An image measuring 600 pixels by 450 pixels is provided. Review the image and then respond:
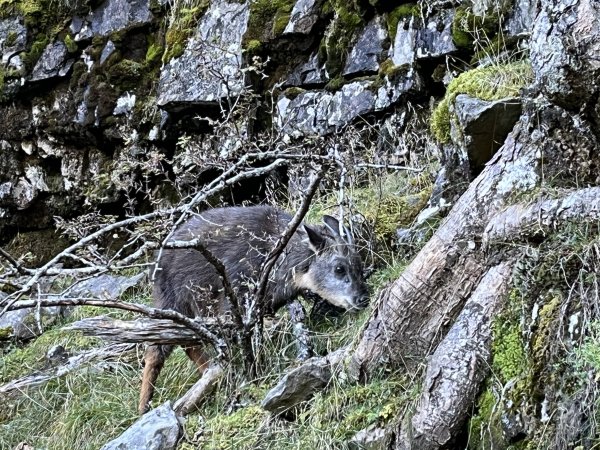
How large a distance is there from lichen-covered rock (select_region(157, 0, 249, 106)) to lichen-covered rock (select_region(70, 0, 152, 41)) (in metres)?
0.90

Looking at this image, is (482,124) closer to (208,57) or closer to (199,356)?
(199,356)

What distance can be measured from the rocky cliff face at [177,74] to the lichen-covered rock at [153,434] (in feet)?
8.36

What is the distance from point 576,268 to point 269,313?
313 centimetres

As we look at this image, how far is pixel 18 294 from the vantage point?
4.54 m

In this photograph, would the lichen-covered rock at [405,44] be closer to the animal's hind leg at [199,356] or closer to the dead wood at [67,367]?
the animal's hind leg at [199,356]

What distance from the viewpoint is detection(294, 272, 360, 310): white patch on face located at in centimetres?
675

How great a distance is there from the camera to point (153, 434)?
17.6ft

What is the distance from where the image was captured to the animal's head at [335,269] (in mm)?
6730

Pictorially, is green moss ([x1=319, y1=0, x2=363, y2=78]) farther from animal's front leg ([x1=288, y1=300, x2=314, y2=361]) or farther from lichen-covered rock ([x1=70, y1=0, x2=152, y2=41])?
animal's front leg ([x1=288, y1=300, x2=314, y2=361])

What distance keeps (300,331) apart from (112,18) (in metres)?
5.42

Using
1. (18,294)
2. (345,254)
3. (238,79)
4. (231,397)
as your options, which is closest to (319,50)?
(238,79)

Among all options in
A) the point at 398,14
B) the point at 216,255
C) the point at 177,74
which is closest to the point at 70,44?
the point at 177,74

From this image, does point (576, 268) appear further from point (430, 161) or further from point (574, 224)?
point (430, 161)

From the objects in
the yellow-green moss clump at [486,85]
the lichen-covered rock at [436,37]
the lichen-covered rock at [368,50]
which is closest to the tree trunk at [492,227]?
the yellow-green moss clump at [486,85]
